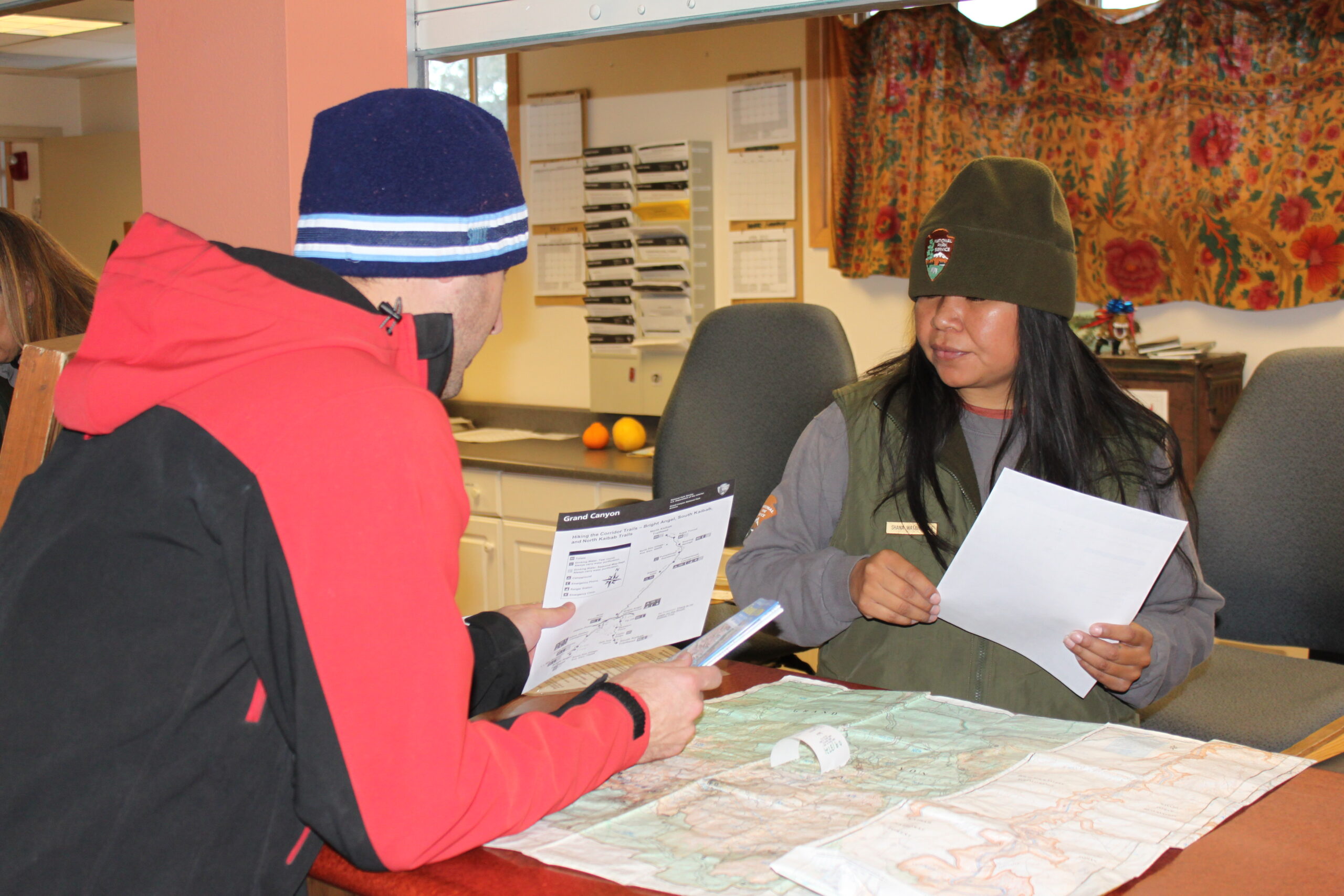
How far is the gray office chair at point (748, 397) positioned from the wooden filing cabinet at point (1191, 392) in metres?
1.02

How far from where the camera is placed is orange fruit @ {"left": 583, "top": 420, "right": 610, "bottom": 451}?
4.12 m

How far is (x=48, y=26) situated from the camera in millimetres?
5055

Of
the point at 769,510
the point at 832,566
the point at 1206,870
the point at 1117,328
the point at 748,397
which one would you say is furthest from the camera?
the point at 1117,328

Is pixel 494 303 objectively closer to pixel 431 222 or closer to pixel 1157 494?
pixel 431 222

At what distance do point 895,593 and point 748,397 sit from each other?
3.32 ft

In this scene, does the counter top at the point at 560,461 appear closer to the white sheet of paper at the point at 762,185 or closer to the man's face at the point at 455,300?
the white sheet of paper at the point at 762,185

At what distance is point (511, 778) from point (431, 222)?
1.61 ft

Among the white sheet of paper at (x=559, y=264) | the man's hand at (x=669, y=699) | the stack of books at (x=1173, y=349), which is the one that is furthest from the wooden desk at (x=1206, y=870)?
the white sheet of paper at (x=559, y=264)

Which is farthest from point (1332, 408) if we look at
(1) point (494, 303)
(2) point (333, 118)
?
(2) point (333, 118)

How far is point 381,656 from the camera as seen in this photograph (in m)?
0.81

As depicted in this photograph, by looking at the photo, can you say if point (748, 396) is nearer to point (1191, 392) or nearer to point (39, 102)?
point (1191, 392)

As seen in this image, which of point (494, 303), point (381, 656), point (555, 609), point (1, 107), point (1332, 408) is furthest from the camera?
point (1, 107)

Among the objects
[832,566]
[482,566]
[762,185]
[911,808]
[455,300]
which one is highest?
[762,185]

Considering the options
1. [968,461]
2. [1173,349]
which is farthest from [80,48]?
[968,461]
